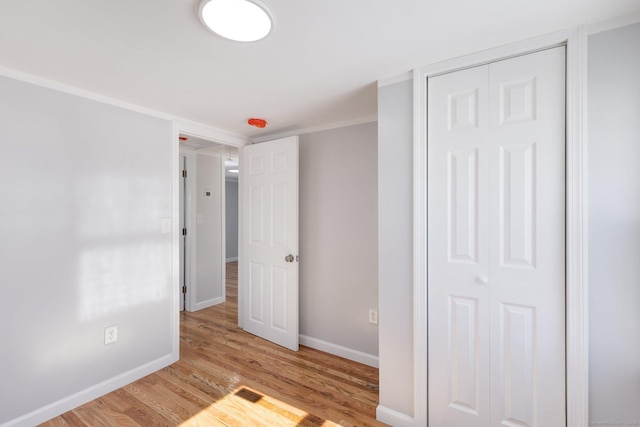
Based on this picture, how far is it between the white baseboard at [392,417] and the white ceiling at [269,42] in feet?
6.97

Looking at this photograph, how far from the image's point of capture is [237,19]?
1300 millimetres

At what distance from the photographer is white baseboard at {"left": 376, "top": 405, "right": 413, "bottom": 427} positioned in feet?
5.89

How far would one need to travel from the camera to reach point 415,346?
68.9 inches

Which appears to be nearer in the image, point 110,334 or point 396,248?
point 396,248

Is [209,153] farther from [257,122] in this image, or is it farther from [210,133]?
[257,122]

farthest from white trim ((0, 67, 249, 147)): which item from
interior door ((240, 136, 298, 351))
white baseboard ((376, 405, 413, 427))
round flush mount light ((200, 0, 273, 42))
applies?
white baseboard ((376, 405, 413, 427))

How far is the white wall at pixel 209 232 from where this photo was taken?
4148mm

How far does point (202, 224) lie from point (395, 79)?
11.0ft

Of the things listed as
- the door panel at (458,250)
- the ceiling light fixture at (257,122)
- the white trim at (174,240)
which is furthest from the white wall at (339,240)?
the white trim at (174,240)

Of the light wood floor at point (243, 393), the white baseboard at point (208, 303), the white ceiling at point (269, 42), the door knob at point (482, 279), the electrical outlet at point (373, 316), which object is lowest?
the light wood floor at point (243, 393)

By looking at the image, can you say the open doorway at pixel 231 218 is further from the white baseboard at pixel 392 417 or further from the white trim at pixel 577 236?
the white trim at pixel 577 236

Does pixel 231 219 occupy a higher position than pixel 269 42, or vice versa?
pixel 269 42

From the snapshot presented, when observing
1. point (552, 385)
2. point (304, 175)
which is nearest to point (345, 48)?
point (304, 175)

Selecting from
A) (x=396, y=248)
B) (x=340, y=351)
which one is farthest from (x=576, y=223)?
(x=340, y=351)
